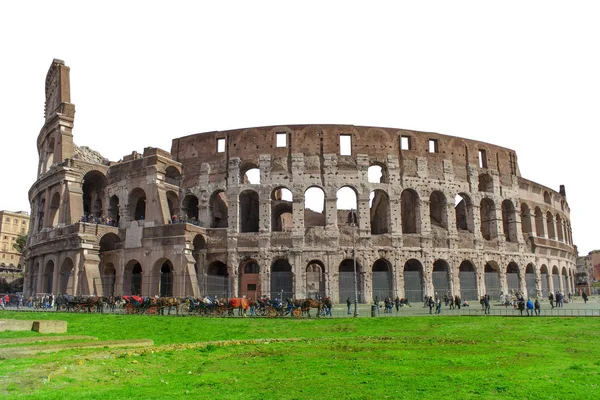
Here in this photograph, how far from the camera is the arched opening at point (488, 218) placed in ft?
135

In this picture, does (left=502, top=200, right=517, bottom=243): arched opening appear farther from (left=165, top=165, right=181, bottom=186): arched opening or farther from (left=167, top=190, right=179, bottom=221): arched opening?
(left=165, top=165, right=181, bottom=186): arched opening

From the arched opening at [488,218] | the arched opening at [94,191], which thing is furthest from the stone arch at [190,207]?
the arched opening at [488,218]

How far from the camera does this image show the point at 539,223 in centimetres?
4647

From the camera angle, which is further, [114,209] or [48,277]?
[114,209]

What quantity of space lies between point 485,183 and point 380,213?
9514 millimetres

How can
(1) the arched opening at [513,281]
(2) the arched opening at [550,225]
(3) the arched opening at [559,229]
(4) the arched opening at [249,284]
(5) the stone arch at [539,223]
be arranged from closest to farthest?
(4) the arched opening at [249,284] < (1) the arched opening at [513,281] < (5) the stone arch at [539,223] < (2) the arched opening at [550,225] < (3) the arched opening at [559,229]

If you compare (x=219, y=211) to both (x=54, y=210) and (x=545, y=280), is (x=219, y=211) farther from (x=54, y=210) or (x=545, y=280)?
(x=545, y=280)

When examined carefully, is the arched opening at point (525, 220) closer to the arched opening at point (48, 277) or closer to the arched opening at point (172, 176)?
the arched opening at point (172, 176)

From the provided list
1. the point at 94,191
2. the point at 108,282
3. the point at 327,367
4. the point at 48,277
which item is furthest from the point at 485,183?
the point at 48,277

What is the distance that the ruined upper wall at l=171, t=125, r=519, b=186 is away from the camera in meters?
37.3

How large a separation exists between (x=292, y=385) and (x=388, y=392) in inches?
62.6

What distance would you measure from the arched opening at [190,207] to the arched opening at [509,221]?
2592 centimetres

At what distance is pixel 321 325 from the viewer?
Result: 67.5ft

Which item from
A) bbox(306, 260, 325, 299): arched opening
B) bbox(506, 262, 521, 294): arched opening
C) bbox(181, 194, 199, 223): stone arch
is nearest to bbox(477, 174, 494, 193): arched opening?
bbox(506, 262, 521, 294): arched opening
